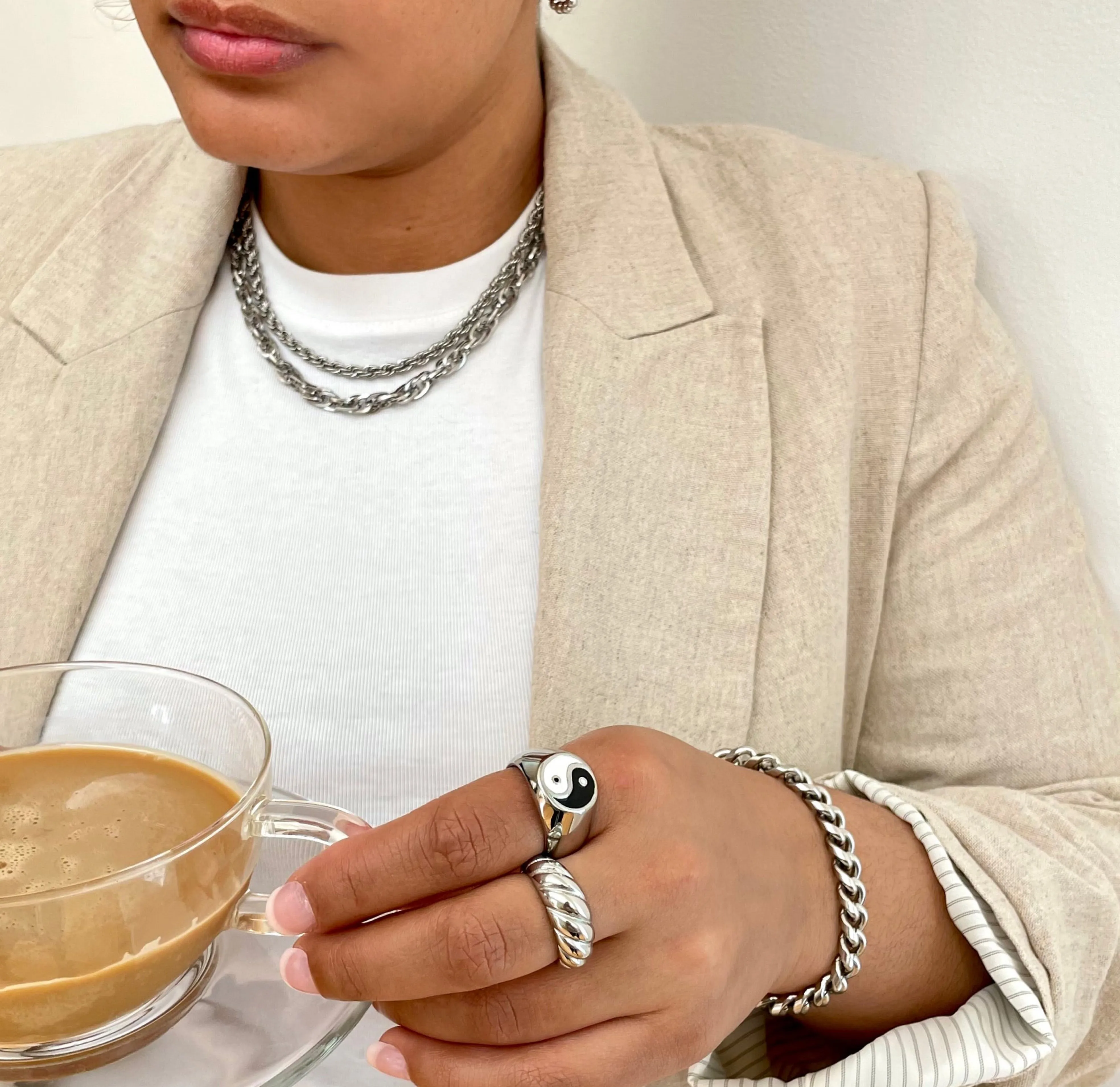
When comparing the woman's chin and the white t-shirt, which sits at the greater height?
the woman's chin

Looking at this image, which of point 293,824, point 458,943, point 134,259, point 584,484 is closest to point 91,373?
point 134,259

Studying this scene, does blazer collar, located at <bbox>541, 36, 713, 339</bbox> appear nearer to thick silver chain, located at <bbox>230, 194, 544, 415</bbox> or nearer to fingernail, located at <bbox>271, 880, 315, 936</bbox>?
thick silver chain, located at <bbox>230, 194, 544, 415</bbox>

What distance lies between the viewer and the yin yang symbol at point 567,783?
0.46 m

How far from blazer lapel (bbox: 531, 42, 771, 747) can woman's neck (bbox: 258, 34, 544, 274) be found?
0.18 ft

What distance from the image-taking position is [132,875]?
1.39 feet

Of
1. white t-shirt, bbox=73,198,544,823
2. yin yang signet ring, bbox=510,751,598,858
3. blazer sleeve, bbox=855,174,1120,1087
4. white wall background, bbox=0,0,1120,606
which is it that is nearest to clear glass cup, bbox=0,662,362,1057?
yin yang signet ring, bbox=510,751,598,858

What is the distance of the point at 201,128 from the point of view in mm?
715

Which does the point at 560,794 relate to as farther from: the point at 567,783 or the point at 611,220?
the point at 611,220

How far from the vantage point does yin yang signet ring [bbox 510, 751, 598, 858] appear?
461mm

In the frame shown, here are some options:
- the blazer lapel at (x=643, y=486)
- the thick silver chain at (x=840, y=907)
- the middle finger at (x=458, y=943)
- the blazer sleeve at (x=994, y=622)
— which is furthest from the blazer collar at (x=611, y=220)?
the middle finger at (x=458, y=943)

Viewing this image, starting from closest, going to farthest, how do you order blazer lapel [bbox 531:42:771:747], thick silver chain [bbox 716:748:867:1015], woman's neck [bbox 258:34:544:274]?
thick silver chain [bbox 716:748:867:1015], blazer lapel [bbox 531:42:771:747], woman's neck [bbox 258:34:544:274]

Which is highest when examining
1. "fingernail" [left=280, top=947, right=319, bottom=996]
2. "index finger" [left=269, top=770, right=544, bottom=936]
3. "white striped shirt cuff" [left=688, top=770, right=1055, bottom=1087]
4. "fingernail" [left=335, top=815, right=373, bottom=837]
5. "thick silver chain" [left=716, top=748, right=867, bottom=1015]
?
"index finger" [left=269, top=770, right=544, bottom=936]

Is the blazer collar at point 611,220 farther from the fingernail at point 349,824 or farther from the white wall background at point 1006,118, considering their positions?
the fingernail at point 349,824

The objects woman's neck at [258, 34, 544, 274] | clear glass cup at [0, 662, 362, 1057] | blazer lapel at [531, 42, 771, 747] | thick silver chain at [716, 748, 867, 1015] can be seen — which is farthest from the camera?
woman's neck at [258, 34, 544, 274]
